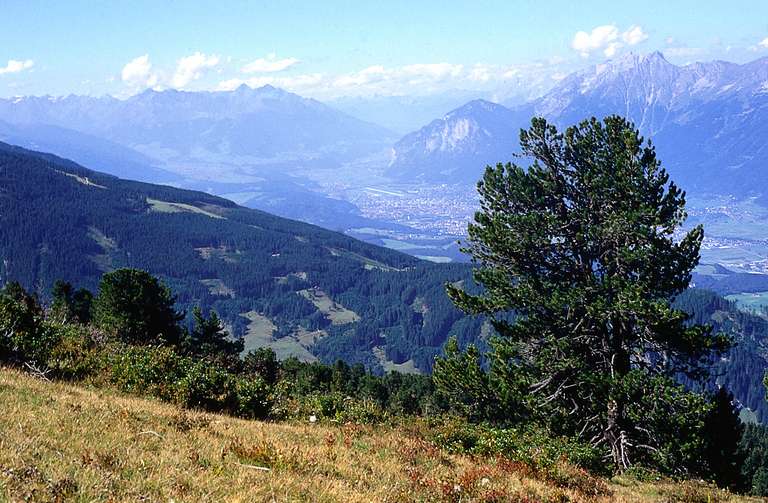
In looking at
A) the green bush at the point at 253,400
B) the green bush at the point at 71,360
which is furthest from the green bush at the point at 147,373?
the green bush at the point at 253,400

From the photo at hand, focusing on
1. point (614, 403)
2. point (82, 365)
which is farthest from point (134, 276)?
point (614, 403)

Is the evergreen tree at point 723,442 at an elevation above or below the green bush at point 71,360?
below

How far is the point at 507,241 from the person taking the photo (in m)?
22.7

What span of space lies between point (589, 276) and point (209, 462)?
1665 centimetres

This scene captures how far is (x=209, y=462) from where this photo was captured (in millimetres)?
10078

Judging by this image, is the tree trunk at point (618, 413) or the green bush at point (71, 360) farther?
the tree trunk at point (618, 413)

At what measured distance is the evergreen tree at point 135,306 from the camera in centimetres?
4794

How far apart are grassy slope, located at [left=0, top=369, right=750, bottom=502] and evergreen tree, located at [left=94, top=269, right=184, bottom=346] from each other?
1328 inches

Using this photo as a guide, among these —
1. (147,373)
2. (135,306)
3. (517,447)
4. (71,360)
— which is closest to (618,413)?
(517,447)

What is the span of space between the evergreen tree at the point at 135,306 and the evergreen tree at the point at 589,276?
107ft

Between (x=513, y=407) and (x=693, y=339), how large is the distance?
278 inches

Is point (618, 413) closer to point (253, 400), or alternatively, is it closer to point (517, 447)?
point (517, 447)

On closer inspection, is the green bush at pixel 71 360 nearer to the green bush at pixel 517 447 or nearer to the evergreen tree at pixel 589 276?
the green bush at pixel 517 447

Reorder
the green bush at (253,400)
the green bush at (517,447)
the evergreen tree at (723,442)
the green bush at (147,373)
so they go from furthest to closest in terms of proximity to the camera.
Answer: the evergreen tree at (723,442) → the green bush at (253,400) → the green bush at (147,373) → the green bush at (517,447)
